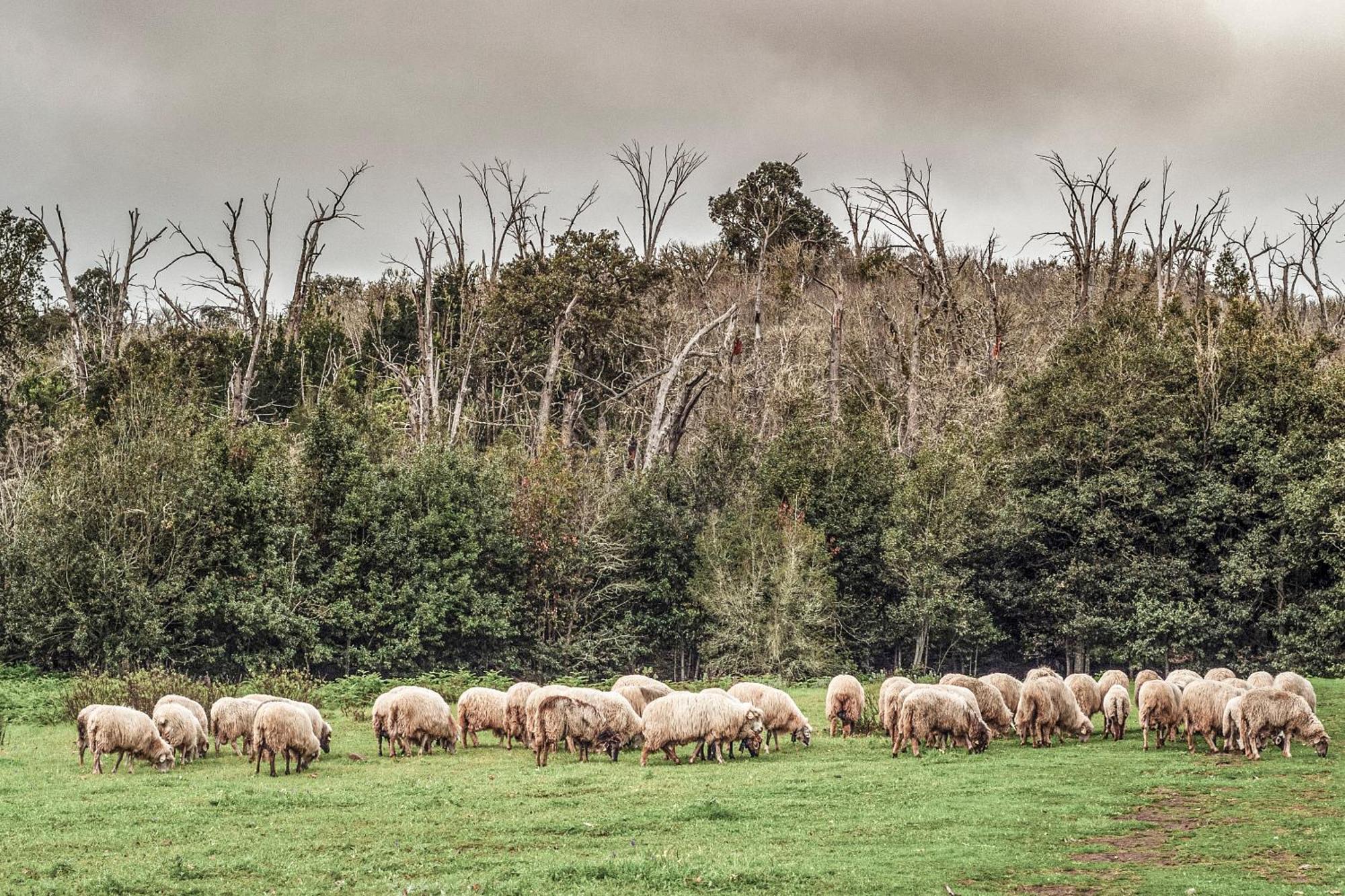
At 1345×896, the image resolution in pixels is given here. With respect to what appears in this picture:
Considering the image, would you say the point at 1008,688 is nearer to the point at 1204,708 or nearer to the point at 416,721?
the point at 1204,708

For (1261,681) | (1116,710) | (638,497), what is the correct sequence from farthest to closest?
1. (638,497)
2. (1261,681)
3. (1116,710)

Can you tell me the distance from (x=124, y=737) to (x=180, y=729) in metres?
1.57

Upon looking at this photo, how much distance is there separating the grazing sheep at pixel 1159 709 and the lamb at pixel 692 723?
345 inches

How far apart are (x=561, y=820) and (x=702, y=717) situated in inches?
270

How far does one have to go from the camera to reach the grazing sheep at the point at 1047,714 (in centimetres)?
2638

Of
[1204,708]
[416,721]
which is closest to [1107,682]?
[1204,708]

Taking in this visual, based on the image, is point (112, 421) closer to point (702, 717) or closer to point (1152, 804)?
point (702, 717)

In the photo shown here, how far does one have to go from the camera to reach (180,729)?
76.5ft

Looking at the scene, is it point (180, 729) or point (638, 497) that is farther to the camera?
point (638, 497)

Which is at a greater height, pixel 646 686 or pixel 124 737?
pixel 646 686

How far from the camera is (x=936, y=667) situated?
51.2 meters

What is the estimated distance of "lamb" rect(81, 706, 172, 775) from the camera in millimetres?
21703

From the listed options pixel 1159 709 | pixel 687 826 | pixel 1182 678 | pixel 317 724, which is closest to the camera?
pixel 687 826

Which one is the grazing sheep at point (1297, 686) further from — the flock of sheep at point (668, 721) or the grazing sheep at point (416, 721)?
the grazing sheep at point (416, 721)
